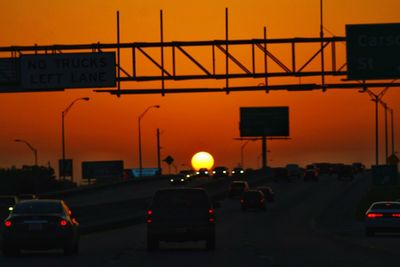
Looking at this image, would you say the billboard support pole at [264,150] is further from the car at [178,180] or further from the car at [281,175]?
the car at [178,180]

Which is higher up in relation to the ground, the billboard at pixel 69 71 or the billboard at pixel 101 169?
the billboard at pixel 69 71

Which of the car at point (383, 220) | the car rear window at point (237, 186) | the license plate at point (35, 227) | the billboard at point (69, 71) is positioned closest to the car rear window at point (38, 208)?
the license plate at point (35, 227)

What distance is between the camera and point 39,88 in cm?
4534

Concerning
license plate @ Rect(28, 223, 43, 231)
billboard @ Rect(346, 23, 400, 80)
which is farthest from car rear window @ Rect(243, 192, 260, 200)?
license plate @ Rect(28, 223, 43, 231)

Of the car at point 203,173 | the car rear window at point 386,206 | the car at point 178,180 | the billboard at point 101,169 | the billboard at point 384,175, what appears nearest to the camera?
the car rear window at point 386,206

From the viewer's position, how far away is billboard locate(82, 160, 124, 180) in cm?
15838

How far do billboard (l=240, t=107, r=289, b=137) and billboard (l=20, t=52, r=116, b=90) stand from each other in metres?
99.2

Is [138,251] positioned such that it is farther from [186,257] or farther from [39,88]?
[39,88]

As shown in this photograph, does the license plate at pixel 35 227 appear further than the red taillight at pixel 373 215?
No

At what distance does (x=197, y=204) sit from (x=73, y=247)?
4.21m

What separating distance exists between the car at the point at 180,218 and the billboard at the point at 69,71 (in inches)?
501

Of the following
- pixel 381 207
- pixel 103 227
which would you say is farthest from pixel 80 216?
pixel 381 207

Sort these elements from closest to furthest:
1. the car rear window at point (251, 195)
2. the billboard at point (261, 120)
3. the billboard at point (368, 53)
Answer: the billboard at point (368, 53)
the car rear window at point (251, 195)
the billboard at point (261, 120)

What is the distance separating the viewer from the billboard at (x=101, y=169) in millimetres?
158375
